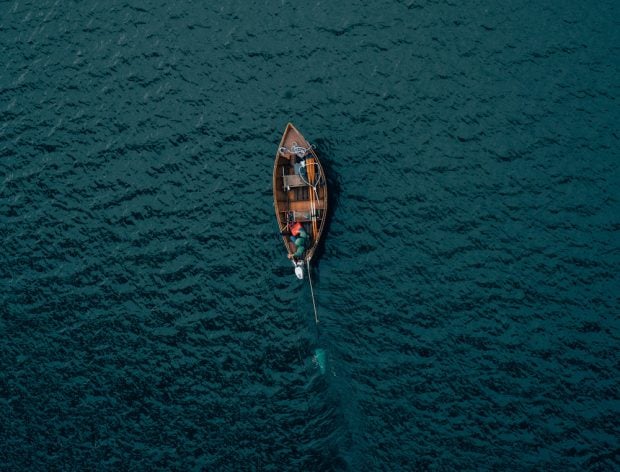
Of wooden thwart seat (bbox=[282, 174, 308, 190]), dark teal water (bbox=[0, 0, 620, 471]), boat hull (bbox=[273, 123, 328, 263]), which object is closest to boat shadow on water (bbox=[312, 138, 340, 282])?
dark teal water (bbox=[0, 0, 620, 471])

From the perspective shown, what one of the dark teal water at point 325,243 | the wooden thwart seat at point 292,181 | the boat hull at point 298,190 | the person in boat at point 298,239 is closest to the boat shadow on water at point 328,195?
the dark teal water at point 325,243

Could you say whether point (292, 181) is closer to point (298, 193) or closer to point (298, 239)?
point (298, 193)

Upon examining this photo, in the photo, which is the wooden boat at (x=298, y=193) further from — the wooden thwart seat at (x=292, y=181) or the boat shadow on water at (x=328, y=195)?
the boat shadow on water at (x=328, y=195)

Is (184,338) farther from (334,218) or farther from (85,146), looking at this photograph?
(85,146)

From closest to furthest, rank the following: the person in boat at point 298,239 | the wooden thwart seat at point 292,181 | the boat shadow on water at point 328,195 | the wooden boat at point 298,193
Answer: the person in boat at point 298,239, the wooden boat at point 298,193, the boat shadow on water at point 328,195, the wooden thwart seat at point 292,181

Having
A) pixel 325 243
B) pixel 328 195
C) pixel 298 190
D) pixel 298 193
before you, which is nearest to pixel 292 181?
pixel 298 190

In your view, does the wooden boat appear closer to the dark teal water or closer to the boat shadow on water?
the boat shadow on water

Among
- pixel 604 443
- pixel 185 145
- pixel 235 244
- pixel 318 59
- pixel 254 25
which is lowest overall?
pixel 604 443

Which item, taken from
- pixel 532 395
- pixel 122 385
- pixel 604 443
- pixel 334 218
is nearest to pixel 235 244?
pixel 334 218
